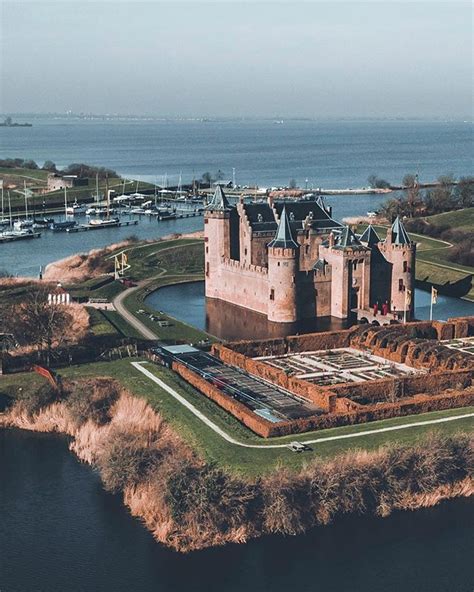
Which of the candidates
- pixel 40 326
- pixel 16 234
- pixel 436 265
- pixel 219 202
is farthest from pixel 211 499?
pixel 16 234

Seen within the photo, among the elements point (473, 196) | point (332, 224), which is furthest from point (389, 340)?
point (473, 196)

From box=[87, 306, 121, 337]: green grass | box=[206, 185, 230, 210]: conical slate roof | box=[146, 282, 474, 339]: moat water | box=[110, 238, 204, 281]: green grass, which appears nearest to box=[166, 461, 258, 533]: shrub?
A: box=[87, 306, 121, 337]: green grass

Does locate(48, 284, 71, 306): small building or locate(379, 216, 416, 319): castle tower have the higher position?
locate(379, 216, 416, 319): castle tower

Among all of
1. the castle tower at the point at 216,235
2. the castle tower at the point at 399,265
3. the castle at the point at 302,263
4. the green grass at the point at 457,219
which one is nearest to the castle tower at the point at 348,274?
the castle at the point at 302,263

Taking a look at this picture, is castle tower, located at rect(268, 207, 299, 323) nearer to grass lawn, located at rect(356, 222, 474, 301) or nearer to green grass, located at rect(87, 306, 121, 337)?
green grass, located at rect(87, 306, 121, 337)

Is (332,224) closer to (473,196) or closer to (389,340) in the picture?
(389,340)

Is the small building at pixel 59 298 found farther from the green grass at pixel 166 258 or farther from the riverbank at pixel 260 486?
the riverbank at pixel 260 486
